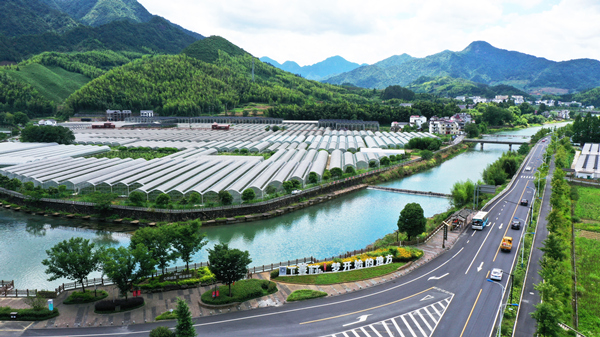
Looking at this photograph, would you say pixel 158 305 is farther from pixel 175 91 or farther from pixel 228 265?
pixel 175 91

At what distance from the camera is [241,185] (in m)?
38.0

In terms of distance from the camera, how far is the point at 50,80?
460 ft

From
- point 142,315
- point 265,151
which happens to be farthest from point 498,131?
point 142,315

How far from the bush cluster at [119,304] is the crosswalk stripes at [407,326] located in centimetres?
968

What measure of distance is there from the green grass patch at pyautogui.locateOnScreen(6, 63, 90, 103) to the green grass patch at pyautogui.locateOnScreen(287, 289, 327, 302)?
144m

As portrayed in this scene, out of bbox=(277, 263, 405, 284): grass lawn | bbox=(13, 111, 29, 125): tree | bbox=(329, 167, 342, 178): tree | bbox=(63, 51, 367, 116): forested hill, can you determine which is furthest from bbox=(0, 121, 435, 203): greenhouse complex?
bbox=(63, 51, 367, 116): forested hill

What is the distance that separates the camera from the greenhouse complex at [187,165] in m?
37.4

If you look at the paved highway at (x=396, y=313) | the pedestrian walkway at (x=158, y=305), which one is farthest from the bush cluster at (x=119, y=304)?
the paved highway at (x=396, y=313)

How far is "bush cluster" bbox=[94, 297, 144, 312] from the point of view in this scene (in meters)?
17.5

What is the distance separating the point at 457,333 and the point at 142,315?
1408cm

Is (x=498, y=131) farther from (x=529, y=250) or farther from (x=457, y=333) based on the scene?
(x=457, y=333)

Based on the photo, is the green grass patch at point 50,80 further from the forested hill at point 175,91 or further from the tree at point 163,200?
the tree at point 163,200

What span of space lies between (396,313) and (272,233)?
16.7 m

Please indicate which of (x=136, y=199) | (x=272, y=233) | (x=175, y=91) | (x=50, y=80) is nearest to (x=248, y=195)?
(x=272, y=233)
